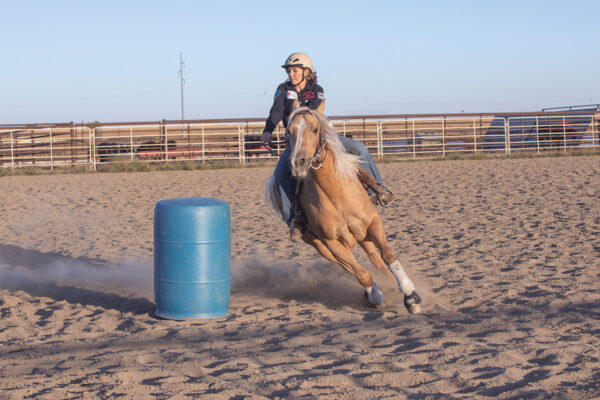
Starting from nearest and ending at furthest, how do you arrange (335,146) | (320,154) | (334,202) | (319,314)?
(320,154) < (335,146) < (334,202) < (319,314)

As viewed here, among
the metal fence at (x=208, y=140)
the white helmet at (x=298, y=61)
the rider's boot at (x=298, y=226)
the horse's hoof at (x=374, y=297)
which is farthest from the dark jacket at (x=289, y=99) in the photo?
the metal fence at (x=208, y=140)

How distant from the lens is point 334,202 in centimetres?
497

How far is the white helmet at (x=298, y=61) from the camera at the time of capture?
5203mm

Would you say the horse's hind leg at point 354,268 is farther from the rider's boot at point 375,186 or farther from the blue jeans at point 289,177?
the rider's boot at point 375,186

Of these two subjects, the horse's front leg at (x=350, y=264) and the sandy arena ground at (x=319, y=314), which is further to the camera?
the horse's front leg at (x=350, y=264)

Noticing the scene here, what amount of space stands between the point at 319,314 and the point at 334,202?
88cm

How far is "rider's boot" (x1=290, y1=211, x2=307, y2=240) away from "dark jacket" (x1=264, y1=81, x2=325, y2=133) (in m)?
0.75

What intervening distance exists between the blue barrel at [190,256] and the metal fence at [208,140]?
48.0 ft

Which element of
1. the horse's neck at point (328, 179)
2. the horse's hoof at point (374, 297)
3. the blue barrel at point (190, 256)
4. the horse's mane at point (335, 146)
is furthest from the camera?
the horse's hoof at point (374, 297)

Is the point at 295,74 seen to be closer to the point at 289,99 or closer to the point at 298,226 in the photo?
the point at 289,99

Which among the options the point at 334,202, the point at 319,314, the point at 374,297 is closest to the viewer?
the point at 334,202

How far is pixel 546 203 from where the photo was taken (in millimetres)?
10758

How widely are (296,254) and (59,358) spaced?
446 centimetres

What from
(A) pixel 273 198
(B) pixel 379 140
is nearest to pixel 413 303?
(A) pixel 273 198
